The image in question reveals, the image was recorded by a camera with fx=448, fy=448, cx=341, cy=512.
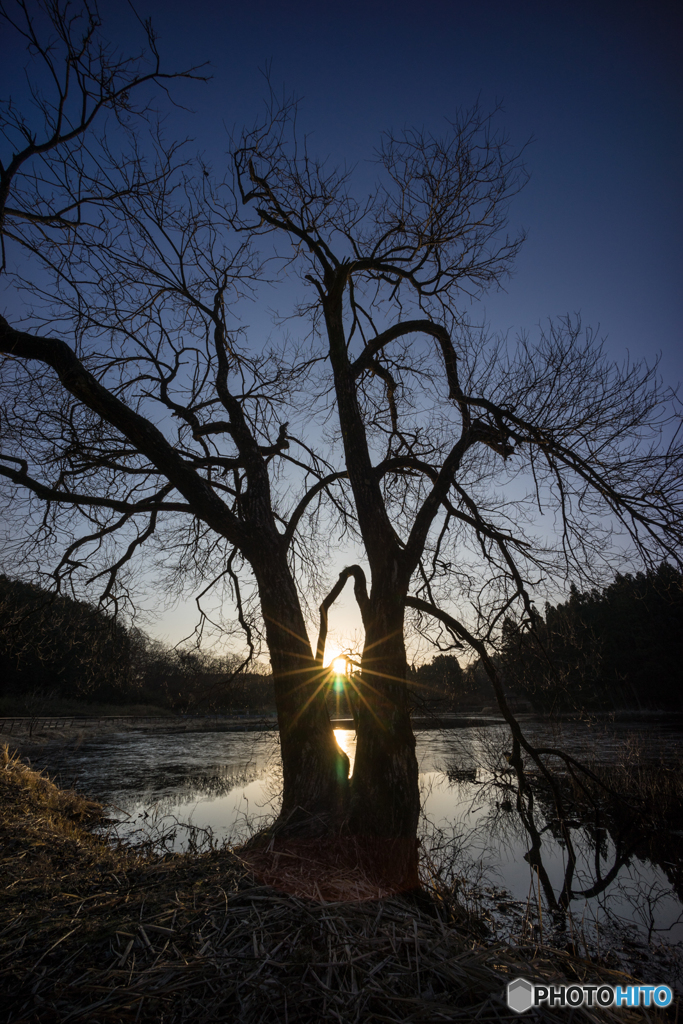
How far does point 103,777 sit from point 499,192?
1501cm

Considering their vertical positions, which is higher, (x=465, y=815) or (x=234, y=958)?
(x=234, y=958)

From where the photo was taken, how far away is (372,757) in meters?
3.29

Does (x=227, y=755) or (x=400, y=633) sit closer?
(x=400, y=633)

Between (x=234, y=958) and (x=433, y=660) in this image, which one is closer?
(x=234, y=958)

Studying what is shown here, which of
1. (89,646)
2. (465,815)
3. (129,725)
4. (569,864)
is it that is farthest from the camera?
(129,725)

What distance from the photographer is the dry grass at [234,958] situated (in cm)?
159

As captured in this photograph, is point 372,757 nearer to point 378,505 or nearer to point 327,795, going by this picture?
point 327,795

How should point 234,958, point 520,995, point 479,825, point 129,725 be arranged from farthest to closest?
point 129,725 → point 479,825 → point 234,958 → point 520,995

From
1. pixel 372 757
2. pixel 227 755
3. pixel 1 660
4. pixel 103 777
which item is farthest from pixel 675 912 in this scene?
pixel 1 660

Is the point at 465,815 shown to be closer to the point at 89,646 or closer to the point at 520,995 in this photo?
the point at 89,646

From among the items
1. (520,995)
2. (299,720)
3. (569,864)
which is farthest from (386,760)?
(569,864)

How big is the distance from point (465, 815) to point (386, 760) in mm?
7072

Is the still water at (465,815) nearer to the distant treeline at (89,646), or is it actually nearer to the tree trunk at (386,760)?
the tree trunk at (386,760)

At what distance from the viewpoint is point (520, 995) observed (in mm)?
1719
